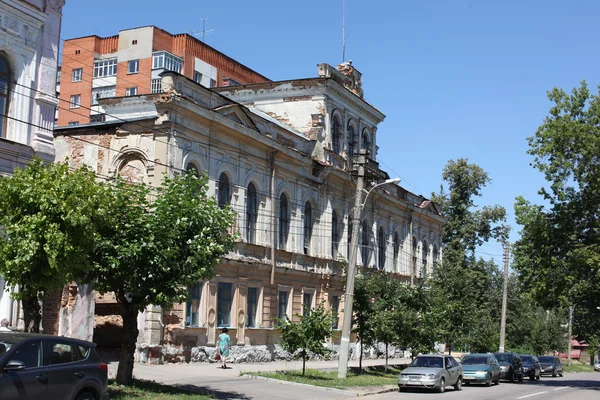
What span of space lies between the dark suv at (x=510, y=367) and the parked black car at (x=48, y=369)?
26.3 m

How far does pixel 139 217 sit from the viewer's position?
17734mm

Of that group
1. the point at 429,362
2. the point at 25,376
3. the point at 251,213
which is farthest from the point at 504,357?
the point at 25,376

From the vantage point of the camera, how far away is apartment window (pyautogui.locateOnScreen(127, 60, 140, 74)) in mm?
57719

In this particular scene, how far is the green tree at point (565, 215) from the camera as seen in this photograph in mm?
32906

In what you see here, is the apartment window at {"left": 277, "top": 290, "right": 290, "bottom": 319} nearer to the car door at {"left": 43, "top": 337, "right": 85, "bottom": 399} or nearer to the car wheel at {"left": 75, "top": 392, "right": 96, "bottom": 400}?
the car wheel at {"left": 75, "top": 392, "right": 96, "bottom": 400}

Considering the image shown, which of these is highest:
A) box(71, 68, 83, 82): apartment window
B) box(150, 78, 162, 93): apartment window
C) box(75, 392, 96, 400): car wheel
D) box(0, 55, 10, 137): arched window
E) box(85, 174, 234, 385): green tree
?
box(71, 68, 83, 82): apartment window

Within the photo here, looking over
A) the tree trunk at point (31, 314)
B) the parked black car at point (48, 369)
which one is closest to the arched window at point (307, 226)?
the tree trunk at point (31, 314)

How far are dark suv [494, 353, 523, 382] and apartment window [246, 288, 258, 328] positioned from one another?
1205cm

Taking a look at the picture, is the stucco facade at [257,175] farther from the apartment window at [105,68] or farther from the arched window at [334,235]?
the apartment window at [105,68]

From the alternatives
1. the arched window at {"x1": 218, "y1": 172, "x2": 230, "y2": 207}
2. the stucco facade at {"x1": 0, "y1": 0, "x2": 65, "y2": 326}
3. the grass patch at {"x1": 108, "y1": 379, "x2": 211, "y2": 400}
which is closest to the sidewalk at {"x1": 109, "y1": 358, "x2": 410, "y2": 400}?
the grass patch at {"x1": 108, "y1": 379, "x2": 211, "y2": 400}

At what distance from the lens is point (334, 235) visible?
41.0 metres

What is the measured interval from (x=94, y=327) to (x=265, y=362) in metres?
8.36

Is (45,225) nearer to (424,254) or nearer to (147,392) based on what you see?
(147,392)

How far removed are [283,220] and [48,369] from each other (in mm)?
24469
